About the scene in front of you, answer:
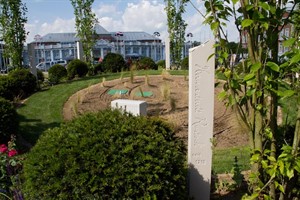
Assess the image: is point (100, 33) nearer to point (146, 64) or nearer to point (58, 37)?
point (58, 37)

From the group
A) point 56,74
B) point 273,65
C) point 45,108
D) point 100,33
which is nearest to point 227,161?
point 273,65

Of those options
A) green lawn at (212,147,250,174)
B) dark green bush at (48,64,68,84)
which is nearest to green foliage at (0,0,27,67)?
dark green bush at (48,64,68,84)

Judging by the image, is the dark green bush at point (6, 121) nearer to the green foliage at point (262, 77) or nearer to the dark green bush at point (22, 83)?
the dark green bush at point (22, 83)

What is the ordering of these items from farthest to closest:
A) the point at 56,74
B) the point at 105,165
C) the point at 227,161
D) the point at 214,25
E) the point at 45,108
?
the point at 56,74 < the point at 45,108 < the point at 227,161 < the point at 105,165 < the point at 214,25

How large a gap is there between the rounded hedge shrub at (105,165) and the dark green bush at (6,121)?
4189mm

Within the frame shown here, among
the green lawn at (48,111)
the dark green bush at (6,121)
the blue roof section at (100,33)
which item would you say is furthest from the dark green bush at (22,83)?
the blue roof section at (100,33)

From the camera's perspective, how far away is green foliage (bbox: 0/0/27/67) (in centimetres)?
1269

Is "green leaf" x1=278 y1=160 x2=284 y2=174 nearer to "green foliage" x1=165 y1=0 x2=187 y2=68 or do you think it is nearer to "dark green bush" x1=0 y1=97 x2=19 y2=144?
"dark green bush" x1=0 y1=97 x2=19 y2=144

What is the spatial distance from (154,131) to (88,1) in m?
14.2

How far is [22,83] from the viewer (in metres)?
10.7

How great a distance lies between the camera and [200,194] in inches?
138

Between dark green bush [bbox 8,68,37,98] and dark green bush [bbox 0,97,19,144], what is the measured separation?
3.55m

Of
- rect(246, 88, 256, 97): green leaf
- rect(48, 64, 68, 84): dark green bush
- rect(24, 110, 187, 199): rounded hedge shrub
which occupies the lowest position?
rect(24, 110, 187, 199): rounded hedge shrub

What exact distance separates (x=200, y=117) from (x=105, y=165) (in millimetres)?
1140
